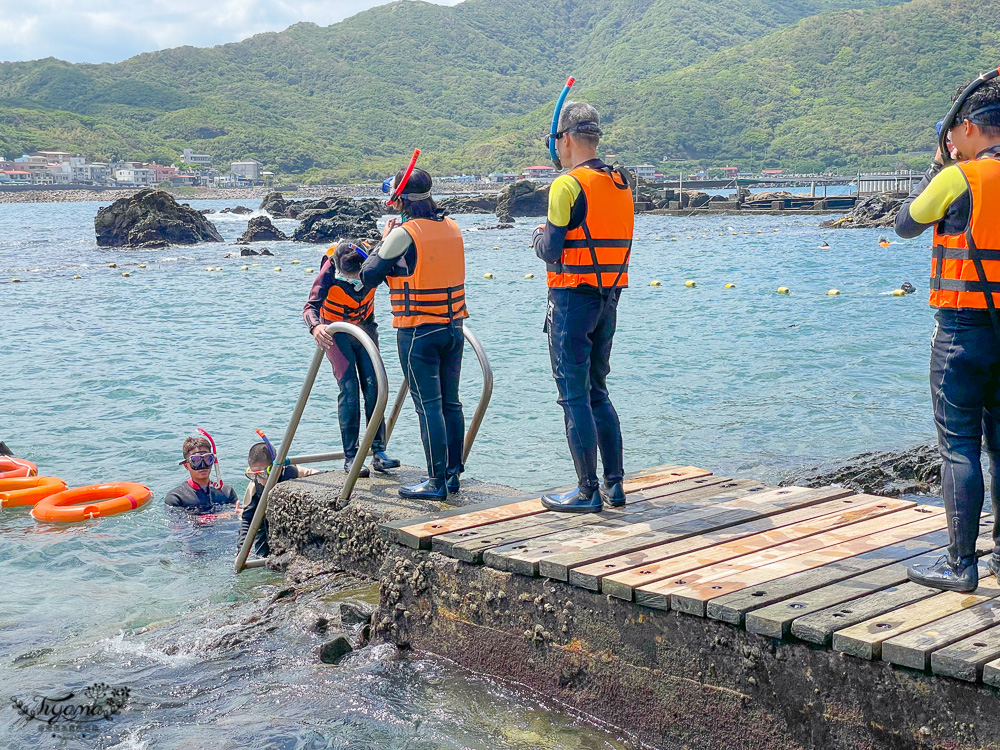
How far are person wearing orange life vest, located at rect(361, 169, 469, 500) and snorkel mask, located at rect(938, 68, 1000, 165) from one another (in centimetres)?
307

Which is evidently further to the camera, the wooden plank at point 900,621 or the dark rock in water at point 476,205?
the dark rock in water at point 476,205

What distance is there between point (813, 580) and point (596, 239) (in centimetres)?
233

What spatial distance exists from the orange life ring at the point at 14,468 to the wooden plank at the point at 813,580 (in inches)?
375

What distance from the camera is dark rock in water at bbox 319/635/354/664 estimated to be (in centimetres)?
607

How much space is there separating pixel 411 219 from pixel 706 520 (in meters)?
2.72

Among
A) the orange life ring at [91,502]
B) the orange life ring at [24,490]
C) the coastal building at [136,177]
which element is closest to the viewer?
the orange life ring at [91,502]

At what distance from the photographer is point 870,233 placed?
63.6 metres

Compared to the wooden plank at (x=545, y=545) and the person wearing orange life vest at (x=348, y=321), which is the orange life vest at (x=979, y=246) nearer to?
the wooden plank at (x=545, y=545)

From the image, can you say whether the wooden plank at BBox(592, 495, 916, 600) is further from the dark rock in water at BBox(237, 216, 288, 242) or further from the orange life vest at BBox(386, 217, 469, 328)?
the dark rock in water at BBox(237, 216, 288, 242)

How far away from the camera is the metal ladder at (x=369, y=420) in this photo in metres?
6.63

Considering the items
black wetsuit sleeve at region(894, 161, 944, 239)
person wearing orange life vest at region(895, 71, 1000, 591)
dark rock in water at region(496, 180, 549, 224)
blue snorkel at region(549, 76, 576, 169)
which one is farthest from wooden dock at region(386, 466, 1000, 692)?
dark rock in water at region(496, 180, 549, 224)

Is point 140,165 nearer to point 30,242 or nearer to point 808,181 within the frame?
point 808,181

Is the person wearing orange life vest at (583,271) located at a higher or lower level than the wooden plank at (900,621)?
higher

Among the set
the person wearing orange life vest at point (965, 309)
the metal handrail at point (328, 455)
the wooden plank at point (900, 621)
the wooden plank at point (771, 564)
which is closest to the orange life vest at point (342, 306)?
the metal handrail at point (328, 455)
